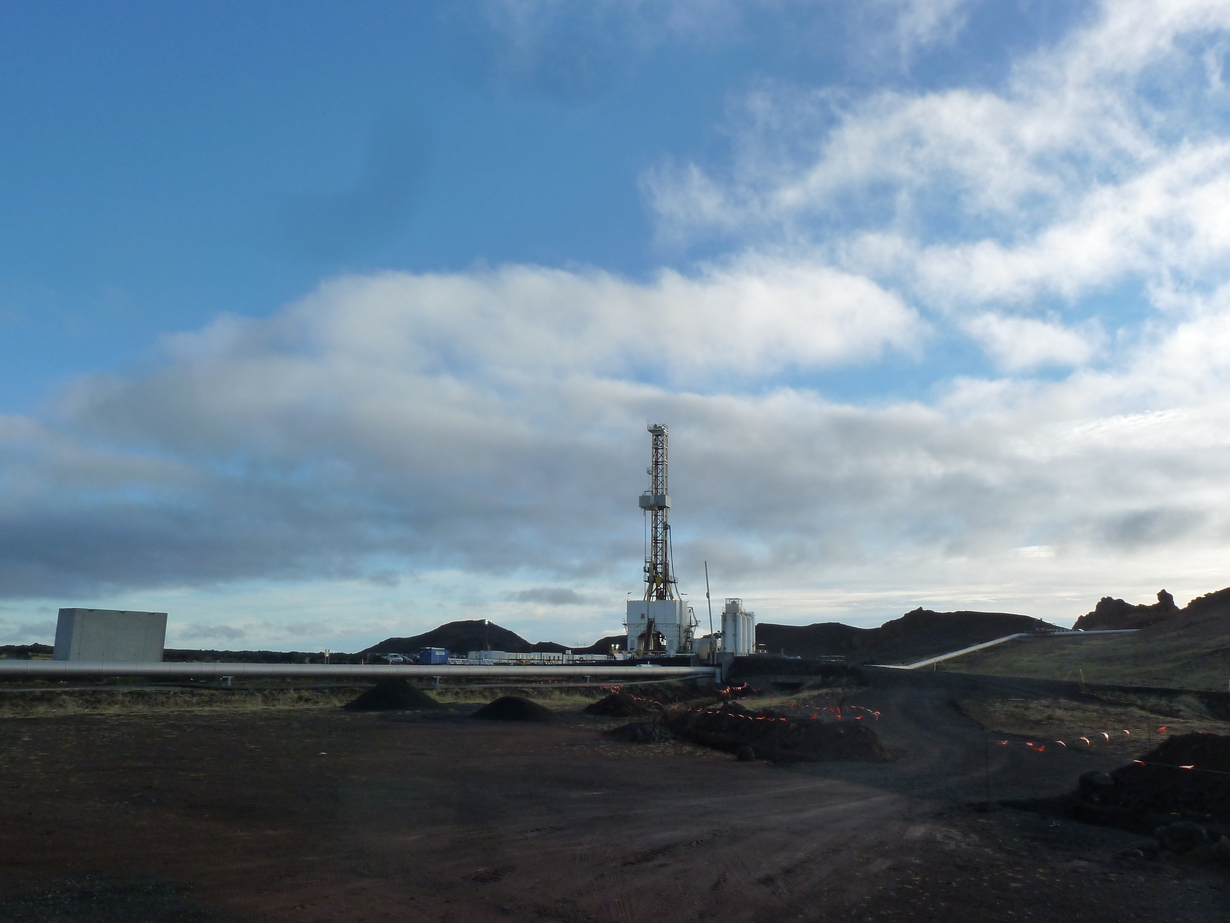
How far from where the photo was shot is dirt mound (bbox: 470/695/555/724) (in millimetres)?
27938

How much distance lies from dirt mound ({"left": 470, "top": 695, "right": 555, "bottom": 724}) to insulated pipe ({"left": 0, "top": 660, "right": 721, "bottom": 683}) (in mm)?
8081

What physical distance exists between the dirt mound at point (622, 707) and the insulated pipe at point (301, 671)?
314 inches

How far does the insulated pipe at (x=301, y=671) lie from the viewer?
26125 millimetres

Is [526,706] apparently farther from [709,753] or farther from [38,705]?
[38,705]

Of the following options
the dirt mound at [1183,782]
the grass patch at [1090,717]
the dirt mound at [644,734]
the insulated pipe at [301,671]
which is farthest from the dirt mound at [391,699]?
the dirt mound at [1183,782]

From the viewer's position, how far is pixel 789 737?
879 inches

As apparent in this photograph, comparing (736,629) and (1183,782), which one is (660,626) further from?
(1183,782)

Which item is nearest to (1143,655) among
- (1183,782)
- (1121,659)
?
(1121,659)

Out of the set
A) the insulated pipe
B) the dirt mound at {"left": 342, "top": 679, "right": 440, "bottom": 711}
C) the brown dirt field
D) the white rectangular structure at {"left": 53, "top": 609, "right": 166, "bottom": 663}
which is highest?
the white rectangular structure at {"left": 53, "top": 609, "right": 166, "bottom": 663}

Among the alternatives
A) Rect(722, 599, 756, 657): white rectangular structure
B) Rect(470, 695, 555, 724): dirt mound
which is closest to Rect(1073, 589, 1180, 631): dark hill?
Rect(722, 599, 756, 657): white rectangular structure

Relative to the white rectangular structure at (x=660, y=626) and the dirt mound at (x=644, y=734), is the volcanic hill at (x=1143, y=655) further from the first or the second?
the dirt mound at (x=644, y=734)

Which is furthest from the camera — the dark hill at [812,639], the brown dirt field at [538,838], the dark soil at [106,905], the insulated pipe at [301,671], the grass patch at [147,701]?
the dark hill at [812,639]

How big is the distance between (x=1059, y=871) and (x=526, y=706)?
19.8m

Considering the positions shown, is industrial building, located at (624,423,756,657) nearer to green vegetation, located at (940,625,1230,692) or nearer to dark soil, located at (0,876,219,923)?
green vegetation, located at (940,625,1230,692)
